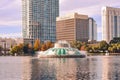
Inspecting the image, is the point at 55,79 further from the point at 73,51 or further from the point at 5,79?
the point at 73,51

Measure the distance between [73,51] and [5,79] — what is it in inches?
5126

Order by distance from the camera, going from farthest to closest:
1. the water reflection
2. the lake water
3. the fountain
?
the fountain, the lake water, the water reflection

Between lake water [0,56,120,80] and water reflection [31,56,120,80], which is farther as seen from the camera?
lake water [0,56,120,80]

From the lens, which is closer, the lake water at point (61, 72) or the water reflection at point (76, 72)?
the water reflection at point (76, 72)

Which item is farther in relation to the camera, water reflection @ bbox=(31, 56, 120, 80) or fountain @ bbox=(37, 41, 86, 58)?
fountain @ bbox=(37, 41, 86, 58)

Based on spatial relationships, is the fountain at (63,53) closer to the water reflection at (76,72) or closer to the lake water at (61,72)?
the lake water at (61,72)

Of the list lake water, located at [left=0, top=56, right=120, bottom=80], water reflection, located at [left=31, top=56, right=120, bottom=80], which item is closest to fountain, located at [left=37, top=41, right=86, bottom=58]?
lake water, located at [left=0, top=56, right=120, bottom=80]

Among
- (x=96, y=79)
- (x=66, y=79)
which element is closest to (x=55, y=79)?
(x=66, y=79)

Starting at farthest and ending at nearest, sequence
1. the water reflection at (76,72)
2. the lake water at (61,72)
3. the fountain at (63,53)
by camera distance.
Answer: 1. the fountain at (63,53)
2. the lake water at (61,72)
3. the water reflection at (76,72)

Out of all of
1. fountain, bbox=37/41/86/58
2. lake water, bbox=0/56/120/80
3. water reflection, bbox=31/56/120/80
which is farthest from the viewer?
fountain, bbox=37/41/86/58

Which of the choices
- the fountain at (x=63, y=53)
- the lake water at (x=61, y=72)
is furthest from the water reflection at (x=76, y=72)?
the fountain at (x=63, y=53)

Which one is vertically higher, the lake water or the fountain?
the lake water

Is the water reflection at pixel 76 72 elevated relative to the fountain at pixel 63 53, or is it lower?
elevated

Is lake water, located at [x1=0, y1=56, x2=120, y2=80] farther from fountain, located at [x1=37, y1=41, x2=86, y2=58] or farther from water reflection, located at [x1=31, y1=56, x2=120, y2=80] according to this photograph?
fountain, located at [x1=37, y1=41, x2=86, y2=58]
